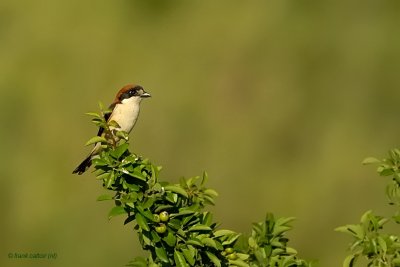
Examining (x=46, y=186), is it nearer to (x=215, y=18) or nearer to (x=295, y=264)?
(x=215, y=18)

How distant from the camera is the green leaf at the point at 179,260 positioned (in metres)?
4.13

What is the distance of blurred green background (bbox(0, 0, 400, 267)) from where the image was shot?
10.1m

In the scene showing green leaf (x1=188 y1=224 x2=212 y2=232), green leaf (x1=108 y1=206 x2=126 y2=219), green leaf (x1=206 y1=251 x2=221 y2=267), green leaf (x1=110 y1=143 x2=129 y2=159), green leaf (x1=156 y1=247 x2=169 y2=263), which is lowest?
green leaf (x1=206 y1=251 x2=221 y2=267)

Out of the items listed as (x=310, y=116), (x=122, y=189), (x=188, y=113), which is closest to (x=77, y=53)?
(x=188, y=113)

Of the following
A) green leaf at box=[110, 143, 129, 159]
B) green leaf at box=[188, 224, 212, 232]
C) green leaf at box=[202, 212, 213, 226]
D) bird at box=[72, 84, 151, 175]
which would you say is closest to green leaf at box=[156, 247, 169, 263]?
green leaf at box=[188, 224, 212, 232]

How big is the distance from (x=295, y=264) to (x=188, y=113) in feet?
22.6

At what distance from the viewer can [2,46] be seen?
12133 millimetres

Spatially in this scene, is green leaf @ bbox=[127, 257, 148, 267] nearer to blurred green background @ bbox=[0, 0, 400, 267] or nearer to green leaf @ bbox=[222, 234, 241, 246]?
green leaf @ bbox=[222, 234, 241, 246]

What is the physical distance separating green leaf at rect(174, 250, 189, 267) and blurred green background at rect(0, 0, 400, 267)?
520 cm

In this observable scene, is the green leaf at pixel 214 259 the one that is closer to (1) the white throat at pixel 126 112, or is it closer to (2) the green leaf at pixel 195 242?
(2) the green leaf at pixel 195 242

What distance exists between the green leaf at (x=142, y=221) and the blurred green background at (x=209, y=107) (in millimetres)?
5228

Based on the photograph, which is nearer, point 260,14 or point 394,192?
point 394,192

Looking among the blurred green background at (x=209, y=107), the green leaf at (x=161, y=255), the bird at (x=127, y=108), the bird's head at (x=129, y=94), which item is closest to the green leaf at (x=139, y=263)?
the green leaf at (x=161, y=255)

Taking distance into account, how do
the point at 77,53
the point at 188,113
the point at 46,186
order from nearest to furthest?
the point at 46,186 → the point at 188,113 → the point at 77,53
